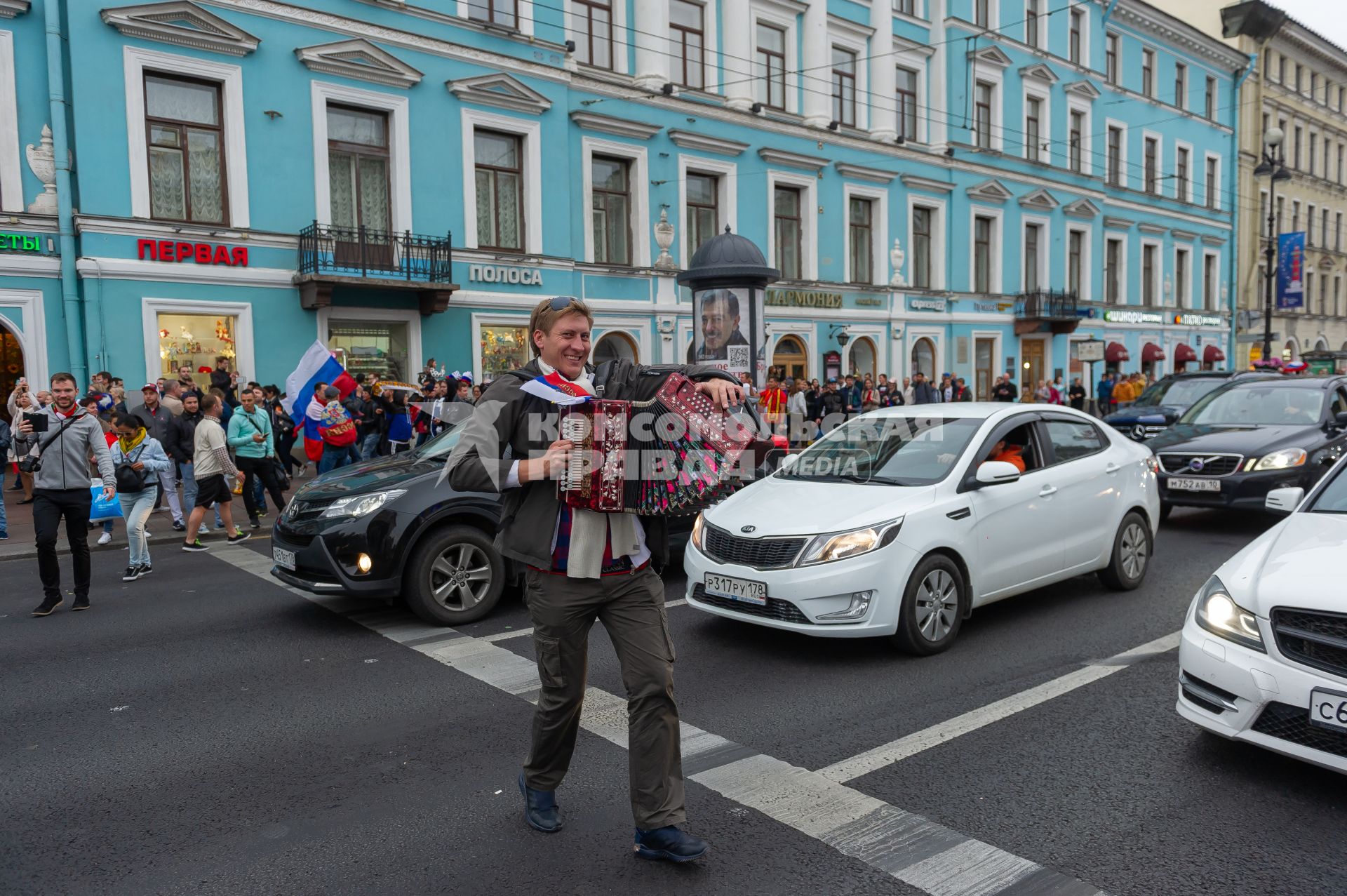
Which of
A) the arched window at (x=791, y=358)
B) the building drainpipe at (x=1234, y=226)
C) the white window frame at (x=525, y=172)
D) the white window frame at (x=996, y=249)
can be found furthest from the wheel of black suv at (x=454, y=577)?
the building drainpipe at (x=1234, y=226)

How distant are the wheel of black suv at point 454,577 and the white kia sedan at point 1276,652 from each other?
461 cm

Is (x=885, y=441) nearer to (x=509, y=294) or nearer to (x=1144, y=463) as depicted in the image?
(x=1144, y=463)

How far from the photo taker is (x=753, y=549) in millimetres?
5715

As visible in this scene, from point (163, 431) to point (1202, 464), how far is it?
12273 mm

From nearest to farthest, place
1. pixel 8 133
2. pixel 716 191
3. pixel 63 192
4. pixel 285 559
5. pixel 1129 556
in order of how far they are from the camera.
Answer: pixel 285 559
pixel 1129 556
pixel 8 133
pixel 63 192
pixel 716 191

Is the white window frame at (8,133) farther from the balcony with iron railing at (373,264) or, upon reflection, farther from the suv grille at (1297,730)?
the suv grille at (1297,730)

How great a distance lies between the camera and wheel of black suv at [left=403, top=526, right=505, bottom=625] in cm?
666

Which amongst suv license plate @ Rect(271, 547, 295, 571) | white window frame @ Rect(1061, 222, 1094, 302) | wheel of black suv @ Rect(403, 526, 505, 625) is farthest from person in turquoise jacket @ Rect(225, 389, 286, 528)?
white window frame @ Rect(1061, 222, 1094, 302)

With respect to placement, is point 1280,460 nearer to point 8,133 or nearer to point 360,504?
point 360,504

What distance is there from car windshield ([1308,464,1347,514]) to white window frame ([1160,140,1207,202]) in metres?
41.8

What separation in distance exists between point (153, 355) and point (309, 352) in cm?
556

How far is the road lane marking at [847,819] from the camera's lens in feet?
10.6

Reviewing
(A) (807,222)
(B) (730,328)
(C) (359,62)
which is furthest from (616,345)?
(C) (359,62)

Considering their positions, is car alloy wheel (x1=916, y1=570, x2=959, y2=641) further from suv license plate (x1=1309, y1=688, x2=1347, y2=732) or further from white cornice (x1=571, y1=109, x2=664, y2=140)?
white cornice (x1=571, y1=109, x2=664, y2=140)
